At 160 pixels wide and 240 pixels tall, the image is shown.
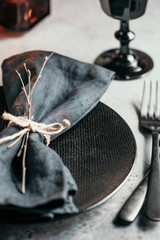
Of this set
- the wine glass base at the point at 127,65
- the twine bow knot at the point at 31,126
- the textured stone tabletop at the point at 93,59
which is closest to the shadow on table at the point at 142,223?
the textured stone tabletop at the point at 93,59

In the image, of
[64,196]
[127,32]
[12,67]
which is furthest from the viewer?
[127,32]

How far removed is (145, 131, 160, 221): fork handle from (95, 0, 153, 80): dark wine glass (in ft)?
0.92

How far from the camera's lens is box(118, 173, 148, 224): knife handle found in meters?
0.48

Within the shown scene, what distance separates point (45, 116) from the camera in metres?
0.60

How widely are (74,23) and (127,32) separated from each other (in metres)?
0.23

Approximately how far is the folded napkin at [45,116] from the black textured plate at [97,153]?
2cm

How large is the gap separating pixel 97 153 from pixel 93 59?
36 cm

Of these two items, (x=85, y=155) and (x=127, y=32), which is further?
(x=127, y=32)

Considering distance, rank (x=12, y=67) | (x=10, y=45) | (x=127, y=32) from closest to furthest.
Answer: (x=12, y=67), (x=127, y=32), (x=10, y=45)

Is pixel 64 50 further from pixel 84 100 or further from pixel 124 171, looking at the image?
pixel 124 171

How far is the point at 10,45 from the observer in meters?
0.91

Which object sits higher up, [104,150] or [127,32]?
[127,32]

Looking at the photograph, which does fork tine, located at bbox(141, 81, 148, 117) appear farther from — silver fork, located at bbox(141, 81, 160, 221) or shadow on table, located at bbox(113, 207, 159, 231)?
shadow on table, located at bbox(113, 207, 159, 231)

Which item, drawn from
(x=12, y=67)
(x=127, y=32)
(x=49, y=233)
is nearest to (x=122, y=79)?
(x=127, y=32)
